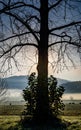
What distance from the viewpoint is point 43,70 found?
1925 cm

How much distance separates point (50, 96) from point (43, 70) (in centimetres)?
146

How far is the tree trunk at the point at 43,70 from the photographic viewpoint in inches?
740

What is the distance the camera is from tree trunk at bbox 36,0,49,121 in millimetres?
18797

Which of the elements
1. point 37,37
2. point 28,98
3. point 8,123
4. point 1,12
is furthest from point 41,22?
point 8,123

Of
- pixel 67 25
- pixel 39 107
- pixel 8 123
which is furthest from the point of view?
pixel 67 25

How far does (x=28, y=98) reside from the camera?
19484 mm

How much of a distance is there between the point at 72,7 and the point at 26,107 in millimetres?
5852

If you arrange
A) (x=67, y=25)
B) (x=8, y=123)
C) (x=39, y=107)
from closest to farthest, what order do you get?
1. (x=8, y=123)
2. (x=39, y=107)
3. (x=67, y=25)

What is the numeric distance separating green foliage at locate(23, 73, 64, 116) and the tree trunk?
0.41m

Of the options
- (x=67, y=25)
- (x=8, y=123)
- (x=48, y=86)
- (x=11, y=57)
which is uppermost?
(x=67, y=25)

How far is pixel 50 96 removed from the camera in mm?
19688

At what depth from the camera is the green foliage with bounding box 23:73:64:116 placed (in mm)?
19219

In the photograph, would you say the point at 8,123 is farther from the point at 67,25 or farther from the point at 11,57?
the point at 67,25

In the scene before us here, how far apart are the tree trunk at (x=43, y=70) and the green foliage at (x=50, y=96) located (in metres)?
0.41
